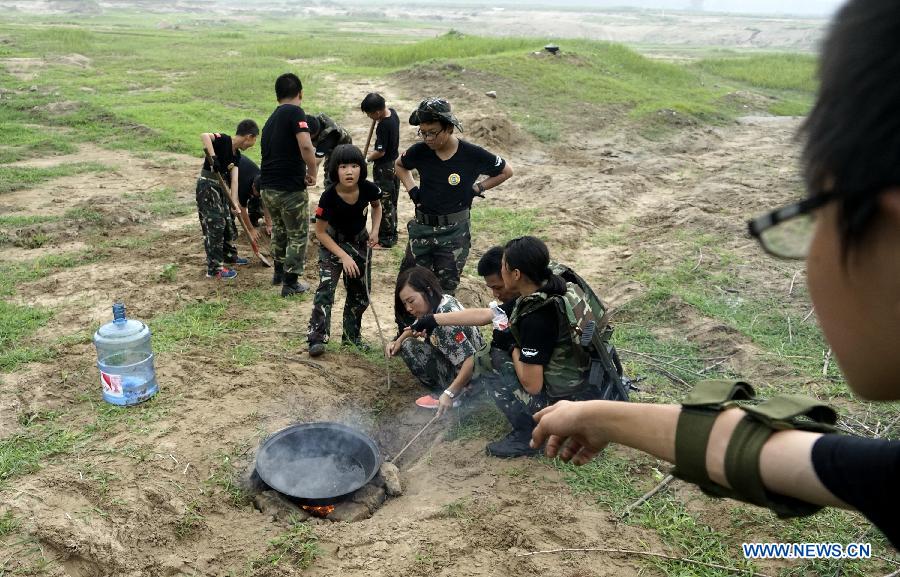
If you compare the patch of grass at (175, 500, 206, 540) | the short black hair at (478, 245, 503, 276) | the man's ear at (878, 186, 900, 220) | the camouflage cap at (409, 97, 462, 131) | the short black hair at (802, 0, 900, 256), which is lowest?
the patch of grass at (175, 500, 206, 540)

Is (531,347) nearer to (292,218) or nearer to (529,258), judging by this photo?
(529,258)

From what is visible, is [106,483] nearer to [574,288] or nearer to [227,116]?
[574,288]

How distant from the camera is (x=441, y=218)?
5.12m

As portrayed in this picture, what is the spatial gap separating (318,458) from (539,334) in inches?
63.0

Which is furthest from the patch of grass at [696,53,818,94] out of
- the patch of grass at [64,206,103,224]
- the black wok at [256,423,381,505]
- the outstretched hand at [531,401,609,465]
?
the outstretched hand at [531,401,609,465]

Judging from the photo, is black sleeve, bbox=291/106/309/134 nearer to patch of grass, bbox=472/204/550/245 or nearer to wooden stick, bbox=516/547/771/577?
→ patch of grass, bbox=472/204/550/245

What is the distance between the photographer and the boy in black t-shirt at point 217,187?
633 centimetres

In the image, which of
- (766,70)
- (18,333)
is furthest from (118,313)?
(766,70)

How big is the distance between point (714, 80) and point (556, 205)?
56.5 ft

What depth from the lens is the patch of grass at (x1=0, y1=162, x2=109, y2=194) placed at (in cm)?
920

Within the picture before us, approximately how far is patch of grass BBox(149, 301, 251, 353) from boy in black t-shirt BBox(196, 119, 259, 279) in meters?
0.72

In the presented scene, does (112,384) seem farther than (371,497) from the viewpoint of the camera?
Yes

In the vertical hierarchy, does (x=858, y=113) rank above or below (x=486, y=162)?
above

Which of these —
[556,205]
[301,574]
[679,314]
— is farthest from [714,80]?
[301,574]
